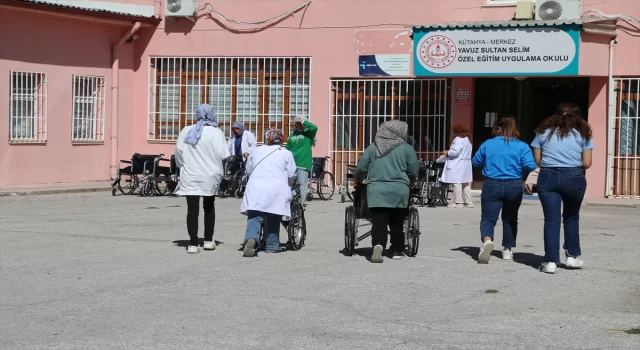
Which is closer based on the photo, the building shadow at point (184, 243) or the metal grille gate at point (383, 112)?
the building shadow at point (184, 243)

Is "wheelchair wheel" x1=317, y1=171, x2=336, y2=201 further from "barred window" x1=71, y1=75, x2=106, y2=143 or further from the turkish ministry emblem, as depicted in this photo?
"barred window" x1=71, y1=75, x2=106, y2=143

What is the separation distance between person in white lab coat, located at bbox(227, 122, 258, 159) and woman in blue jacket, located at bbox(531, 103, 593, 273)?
11085 millimetres

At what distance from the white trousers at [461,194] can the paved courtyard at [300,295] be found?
5185 mm

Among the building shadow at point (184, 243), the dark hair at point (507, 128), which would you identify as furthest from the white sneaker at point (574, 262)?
the building shadow at point (184, 243)

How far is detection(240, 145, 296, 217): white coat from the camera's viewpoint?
40.4ft

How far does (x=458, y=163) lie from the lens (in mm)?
20438

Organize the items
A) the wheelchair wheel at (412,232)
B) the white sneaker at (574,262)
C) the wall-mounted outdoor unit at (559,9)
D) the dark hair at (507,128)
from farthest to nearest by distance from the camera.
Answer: the wall-mounted outdoor unit at (559,9)
the wheelchair wheel at (412,232)
the dark hair at (507,128)
the white sneaker at (574,262)

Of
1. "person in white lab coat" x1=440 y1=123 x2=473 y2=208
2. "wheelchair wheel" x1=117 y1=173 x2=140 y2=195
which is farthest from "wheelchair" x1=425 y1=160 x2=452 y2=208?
"wheelchair wheel" x1=117 y1=173 x2=140 y2=195

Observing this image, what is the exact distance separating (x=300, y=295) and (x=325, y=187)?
1312 cm

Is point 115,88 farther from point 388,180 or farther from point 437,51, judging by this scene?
point 388,180

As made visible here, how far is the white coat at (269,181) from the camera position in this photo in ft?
40.4

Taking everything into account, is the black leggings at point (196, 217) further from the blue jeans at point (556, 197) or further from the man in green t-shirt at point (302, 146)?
the man in green t-shirt at point (302, 146)

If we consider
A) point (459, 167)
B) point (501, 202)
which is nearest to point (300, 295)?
point (501, 202)

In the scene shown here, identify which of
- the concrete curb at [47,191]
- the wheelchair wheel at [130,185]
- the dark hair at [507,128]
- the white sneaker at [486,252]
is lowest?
the white sneaker at [486,252]
